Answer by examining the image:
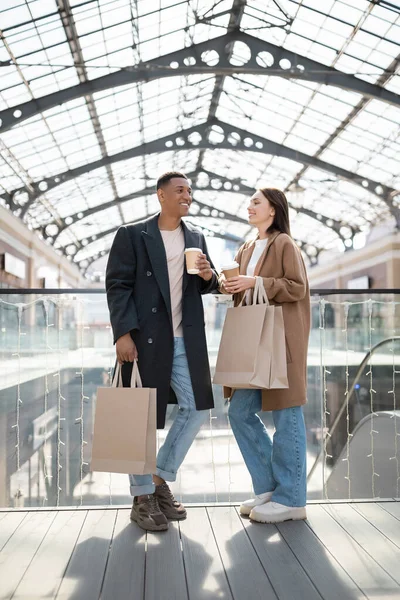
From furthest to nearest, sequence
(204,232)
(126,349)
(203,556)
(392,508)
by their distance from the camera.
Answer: (204,232), (392,508), (126,349), (203,556)

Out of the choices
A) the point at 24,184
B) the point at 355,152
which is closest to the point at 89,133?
the point at 24,184

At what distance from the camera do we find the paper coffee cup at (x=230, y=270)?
221 cm

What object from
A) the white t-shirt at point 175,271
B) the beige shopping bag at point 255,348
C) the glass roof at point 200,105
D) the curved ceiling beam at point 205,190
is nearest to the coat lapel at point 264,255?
the beige shopping bag at point 255,348

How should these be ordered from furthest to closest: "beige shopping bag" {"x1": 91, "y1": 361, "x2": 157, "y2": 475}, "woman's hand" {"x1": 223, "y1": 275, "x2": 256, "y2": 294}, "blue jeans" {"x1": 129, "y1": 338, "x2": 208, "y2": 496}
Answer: "blue jeans" {"x1": 129, "y1": 338, "x2": 208, "y2": 496}, "woman's hand" {"x1": 223, "y1": 275, "x2": 256, "y2": 294}, "beige shopping bag" {"x1": 91, "y1": 361, "x2": 157, "y2": 475}

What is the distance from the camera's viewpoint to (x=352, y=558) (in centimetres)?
193

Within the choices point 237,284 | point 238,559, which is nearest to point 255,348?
point 237,284

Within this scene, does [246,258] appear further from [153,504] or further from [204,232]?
[204,232]

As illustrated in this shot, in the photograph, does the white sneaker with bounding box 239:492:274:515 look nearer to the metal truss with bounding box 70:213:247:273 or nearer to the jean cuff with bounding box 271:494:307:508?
the jean cuff with bounding box 271:494:307:508

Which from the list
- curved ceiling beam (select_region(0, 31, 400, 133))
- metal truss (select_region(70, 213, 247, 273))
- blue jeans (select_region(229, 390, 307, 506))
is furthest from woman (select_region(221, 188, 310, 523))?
metal truss (select_region(70, 213, 247, 273))

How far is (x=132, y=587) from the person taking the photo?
1.71 meters

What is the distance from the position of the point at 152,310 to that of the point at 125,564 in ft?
2.89

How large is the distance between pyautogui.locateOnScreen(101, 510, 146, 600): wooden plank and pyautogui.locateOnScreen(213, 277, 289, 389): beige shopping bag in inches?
24.4

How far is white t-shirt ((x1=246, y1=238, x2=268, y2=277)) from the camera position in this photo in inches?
95.3

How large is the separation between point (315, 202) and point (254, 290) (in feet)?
60.0
